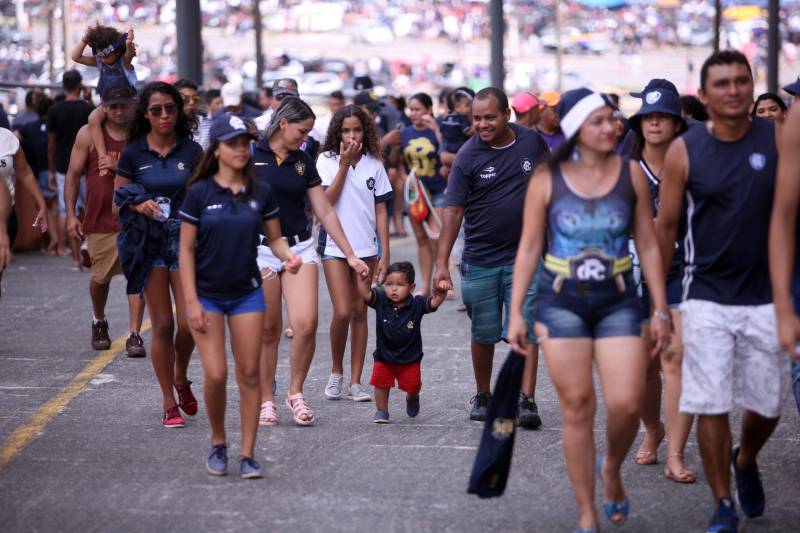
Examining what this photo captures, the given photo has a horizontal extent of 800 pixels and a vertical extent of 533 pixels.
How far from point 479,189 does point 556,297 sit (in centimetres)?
260

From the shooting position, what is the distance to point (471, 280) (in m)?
8.32

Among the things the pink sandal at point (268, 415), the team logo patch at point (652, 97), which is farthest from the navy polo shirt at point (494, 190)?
the pink sandal at point (268, 415)

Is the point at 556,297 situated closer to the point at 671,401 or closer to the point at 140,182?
the point at 671,401

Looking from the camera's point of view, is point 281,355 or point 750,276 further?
point 281,355

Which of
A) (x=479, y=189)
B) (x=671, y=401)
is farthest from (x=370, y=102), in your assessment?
(x=671, y=401)

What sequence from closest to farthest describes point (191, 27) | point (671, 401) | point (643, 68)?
point (671, 401) → point (191, 27) → point (643, 68)

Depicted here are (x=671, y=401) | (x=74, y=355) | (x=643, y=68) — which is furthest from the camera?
(x=643, y=68)

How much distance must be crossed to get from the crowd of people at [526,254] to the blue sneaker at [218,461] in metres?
0.01

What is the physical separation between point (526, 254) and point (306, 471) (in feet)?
6.41

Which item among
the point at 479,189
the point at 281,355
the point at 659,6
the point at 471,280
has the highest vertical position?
the point at 659,6

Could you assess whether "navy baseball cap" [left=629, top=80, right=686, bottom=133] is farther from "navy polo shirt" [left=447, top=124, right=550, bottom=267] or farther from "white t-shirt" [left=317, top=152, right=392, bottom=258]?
"white t-shirt" [left=317, top=152, right=392, bottom=258]

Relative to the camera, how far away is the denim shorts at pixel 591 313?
5.66 m

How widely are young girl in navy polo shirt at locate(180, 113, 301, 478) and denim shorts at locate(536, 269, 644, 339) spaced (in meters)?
1.69

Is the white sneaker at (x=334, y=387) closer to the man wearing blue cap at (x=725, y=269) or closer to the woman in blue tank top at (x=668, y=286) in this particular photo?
the woman in blue tank top at (x=668, y=286)
